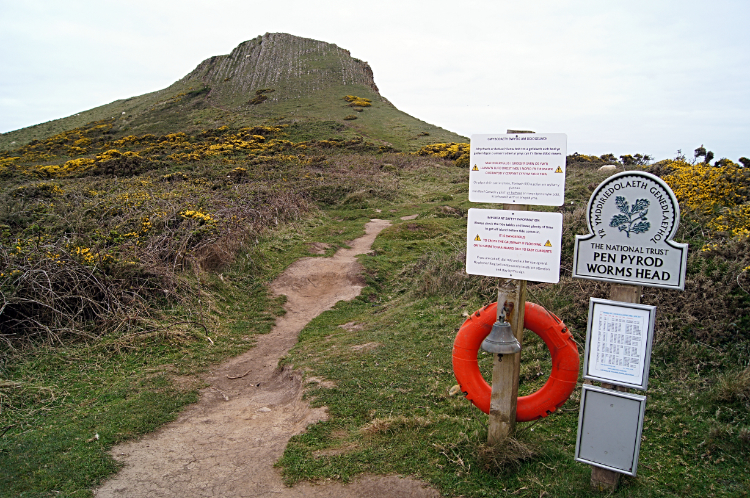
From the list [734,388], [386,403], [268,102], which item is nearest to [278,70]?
[268,102]

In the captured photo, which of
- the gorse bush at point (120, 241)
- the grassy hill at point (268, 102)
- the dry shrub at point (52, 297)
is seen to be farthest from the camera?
the grassy hill at point (268, 102)

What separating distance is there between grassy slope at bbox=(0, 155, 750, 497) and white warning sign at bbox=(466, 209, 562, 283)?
1355 millimetres

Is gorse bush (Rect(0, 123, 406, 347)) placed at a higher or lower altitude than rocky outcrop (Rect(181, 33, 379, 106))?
lower

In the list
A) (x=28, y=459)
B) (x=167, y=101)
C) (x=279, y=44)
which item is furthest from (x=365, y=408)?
(x=279, y=44)

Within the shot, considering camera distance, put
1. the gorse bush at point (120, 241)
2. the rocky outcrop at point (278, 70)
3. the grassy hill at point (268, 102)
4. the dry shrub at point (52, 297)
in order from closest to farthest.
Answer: the dry shrub at point (52, 297) < the gorse bush at point (120, 241) < the grassy hill at point (268, 102) < the rocky outcrop at point (278, 70)

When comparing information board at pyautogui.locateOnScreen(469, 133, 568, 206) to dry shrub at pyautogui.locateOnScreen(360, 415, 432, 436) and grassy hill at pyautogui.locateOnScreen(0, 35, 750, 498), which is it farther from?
dry shrub at pyautogui.locateOnScreen(360, 415, 432, 436)

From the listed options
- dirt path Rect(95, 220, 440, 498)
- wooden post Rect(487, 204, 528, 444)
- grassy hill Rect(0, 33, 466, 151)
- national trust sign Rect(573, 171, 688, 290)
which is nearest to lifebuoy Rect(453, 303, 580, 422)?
wooden post Rect(487, 204, 528, 444)

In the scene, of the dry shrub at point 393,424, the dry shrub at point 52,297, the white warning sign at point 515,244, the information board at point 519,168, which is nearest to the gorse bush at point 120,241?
the dry shrub at point 52,297

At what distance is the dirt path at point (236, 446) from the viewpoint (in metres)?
3.71

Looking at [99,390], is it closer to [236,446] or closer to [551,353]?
[236,446]

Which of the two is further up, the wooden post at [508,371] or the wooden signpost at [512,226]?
the wooden signpost at [512,226]

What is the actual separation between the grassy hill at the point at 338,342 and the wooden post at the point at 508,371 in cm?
25

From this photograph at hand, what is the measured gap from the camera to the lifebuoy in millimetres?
3600

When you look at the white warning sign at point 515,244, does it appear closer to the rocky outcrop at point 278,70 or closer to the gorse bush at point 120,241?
the gorse bush at point 120,241
